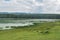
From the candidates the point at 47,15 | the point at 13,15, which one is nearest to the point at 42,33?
the point at 47,15

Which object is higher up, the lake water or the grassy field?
the lake water

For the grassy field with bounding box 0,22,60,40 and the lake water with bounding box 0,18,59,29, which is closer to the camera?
the grassy field with bounding box 0,22,60,40

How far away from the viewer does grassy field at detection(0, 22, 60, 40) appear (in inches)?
37.2

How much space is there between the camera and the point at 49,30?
1039mm

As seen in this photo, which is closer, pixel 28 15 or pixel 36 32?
pixel 36 32

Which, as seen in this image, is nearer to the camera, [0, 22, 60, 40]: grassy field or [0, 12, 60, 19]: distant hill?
[0, 22, 60, 40]: grassy field

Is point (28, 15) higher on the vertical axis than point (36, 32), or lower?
higher

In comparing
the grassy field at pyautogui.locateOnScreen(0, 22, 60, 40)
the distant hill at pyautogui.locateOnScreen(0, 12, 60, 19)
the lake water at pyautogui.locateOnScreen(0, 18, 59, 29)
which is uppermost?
the distant hill at pyautogui.locateOnScreen(0, 12, 60, 19)

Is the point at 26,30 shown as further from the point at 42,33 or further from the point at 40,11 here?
the point at 40,11

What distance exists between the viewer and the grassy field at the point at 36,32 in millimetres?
944

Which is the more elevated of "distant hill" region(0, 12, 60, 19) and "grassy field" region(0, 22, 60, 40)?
"distant hill" region(0, 12, 60, 19)

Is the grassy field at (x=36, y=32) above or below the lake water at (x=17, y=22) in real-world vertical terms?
below

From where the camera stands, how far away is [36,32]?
1010 millimetres

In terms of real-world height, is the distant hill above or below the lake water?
above
